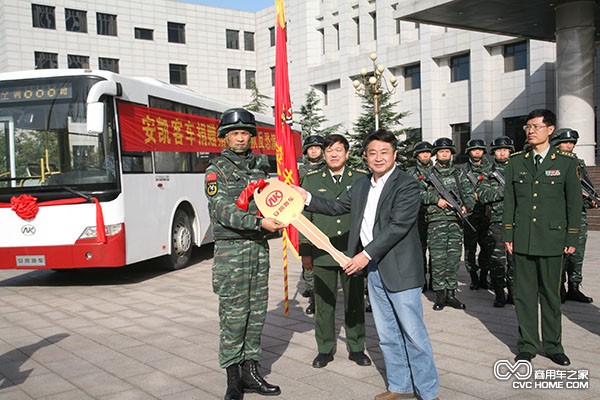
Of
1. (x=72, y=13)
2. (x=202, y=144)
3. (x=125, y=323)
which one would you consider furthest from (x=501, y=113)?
(x=72, y=13)

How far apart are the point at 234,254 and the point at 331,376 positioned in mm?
1344

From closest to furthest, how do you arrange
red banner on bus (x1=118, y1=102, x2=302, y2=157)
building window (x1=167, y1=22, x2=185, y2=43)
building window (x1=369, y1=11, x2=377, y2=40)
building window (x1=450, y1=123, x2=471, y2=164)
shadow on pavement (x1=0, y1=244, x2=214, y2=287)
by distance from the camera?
red banner on bus (x1=118, y1=102, x2=302, y2=157) → shadow on pavement (x1=0, y1=244, x2=214, y2=287) → building window (x1=450, y1=123, x2=471, y2=164) → building window (x1=369, y1=11, x2=377, y2=40) → building window (x1=167, y1=22, x2=185, y2=43)

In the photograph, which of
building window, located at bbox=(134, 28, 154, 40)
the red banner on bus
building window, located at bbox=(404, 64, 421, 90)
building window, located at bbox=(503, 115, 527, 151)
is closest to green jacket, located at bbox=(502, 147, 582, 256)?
the red banner on bus

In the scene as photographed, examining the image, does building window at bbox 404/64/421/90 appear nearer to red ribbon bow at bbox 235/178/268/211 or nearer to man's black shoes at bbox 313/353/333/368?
man's black shoes at bbox 313/353/333/368

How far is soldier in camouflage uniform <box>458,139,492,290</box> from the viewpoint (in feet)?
25.8

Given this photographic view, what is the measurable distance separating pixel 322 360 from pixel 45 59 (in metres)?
41.7

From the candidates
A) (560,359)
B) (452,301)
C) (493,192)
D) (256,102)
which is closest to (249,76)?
(256,102)

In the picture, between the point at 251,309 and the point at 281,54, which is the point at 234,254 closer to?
the point at 251,309

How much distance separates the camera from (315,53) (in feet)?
142

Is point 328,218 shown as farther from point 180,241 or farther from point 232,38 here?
point 232,38

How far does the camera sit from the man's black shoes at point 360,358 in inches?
196

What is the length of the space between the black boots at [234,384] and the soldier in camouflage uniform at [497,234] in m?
4.00

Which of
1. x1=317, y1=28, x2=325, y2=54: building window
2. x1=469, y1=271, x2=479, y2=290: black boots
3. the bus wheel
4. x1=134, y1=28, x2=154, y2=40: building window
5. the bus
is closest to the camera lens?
x1=469, y1=271, x2=479, y2=290: black boots

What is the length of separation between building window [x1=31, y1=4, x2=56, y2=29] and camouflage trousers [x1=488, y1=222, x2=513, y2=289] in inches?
1600
